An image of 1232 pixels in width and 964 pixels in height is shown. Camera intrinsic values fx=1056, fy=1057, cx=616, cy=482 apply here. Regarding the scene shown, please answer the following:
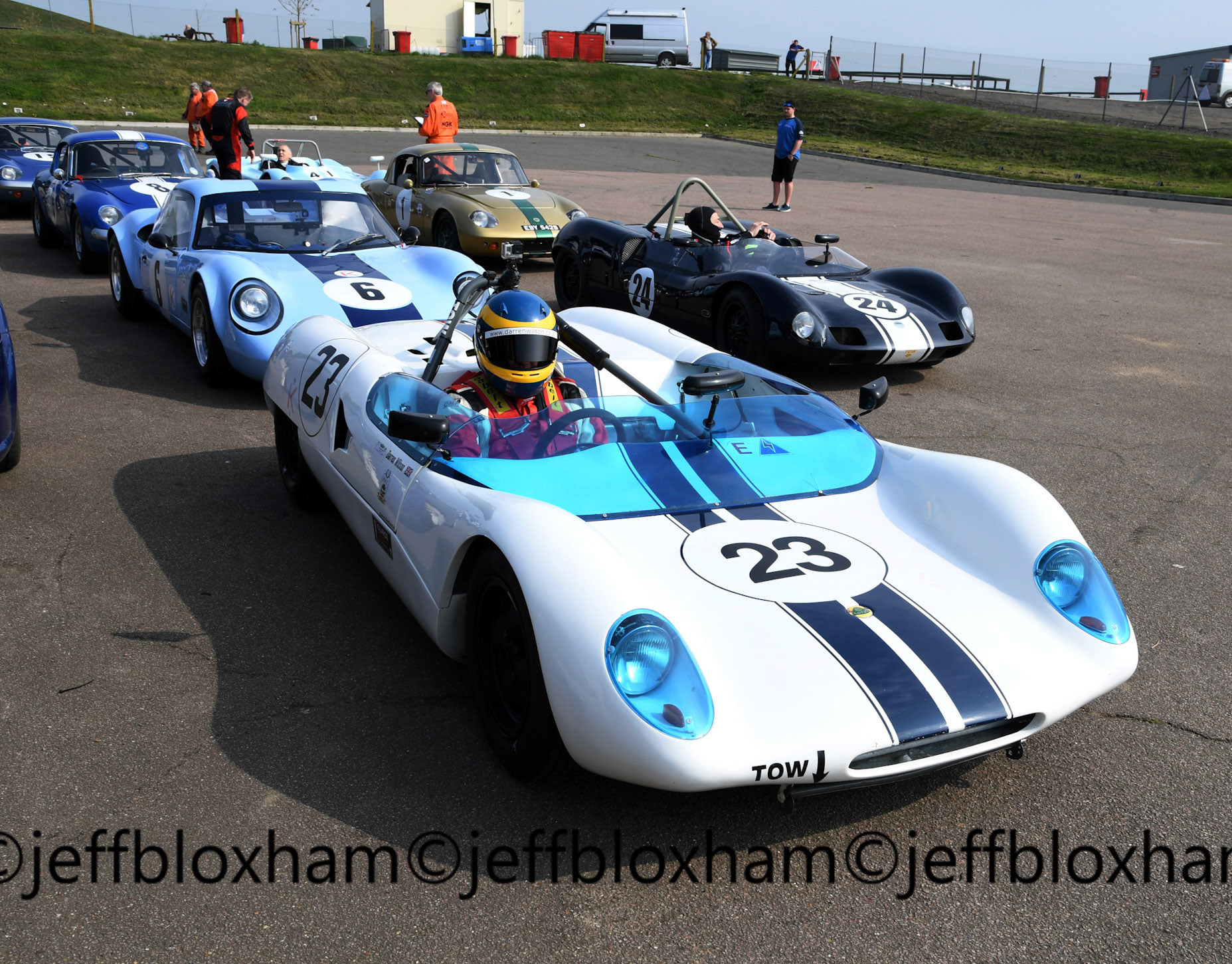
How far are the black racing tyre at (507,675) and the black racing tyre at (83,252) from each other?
368 inches

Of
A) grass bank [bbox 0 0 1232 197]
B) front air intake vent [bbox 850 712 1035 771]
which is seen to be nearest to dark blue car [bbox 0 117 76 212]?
grass bank [bbox 0 0 1232 197]

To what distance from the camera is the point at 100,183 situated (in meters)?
11.2

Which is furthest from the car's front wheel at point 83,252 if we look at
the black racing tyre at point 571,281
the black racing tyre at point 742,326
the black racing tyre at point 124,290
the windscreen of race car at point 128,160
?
the black racing tyre at point 742,326

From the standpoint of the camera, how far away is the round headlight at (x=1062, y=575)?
126 inches

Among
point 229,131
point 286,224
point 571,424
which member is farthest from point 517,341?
point 229,131

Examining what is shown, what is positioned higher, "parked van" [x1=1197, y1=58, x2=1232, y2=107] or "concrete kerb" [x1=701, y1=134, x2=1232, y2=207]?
"parked van" [x1=1197, y1=58, x2=1232, y2=107]

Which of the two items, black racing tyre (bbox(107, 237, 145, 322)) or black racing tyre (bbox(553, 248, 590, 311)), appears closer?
black racing tyre (bbox(107, 237, 145, 322))

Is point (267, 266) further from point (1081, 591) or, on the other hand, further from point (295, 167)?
point (295, 167)

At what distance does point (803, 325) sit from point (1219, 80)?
128 ft

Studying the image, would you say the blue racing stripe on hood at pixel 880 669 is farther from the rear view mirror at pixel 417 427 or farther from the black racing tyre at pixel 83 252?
the black racing tyre at pixel 83 252

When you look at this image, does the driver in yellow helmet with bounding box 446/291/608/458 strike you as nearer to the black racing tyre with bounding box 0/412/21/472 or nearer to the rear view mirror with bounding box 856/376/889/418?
the rear view mirror with bounding box 856/376/889/418

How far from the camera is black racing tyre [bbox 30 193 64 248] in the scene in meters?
12.2

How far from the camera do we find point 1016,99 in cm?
3912

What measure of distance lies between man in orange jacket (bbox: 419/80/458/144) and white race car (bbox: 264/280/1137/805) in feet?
34.1
